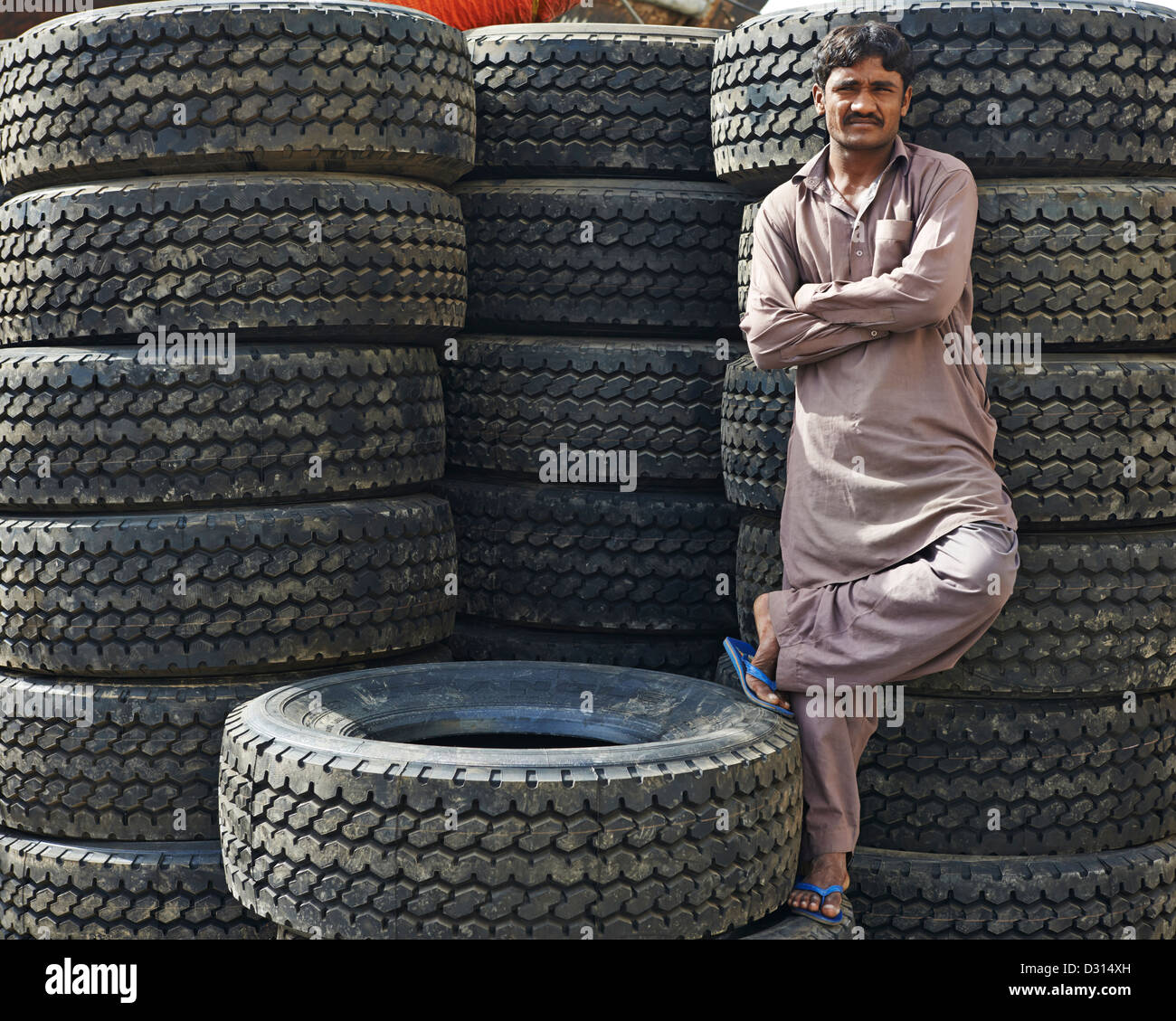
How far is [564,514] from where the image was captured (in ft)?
13.6

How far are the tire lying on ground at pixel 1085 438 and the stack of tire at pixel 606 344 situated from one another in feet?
3.30

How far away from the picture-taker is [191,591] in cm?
354

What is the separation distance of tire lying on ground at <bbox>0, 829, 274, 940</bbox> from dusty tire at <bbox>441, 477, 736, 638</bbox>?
1.26 meters

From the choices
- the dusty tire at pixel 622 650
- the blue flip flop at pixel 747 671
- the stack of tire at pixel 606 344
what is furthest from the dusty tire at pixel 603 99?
the blue flip flop at pixel 747 671

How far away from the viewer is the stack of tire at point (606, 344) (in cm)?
411

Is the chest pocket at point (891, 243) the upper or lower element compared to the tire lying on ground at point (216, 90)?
lower

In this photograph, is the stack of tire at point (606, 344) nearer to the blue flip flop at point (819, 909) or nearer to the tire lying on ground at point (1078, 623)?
the tire lying on ground at point (1078, 623)

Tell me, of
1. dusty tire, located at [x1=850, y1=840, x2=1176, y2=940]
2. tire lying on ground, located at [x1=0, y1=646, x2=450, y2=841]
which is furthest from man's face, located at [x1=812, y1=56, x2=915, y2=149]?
tire lying on ground, located at [x1=0, y1=646, x2=450, y2=841]

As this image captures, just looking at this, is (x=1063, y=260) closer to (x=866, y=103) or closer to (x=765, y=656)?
(x=866, y=103)

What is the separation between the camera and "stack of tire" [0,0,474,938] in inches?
139

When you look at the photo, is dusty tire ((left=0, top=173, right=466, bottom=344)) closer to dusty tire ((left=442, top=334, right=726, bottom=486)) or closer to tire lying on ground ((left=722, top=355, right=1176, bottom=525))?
dusty tire ((left=442, top=334, right=726, bottom=486))

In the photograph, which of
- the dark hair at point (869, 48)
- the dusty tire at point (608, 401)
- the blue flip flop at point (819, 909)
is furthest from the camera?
the dusty tire at point (608, 401)

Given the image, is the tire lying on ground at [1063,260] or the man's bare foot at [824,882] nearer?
the man's bare foot at [824,882]

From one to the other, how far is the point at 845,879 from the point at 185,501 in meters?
2.00
